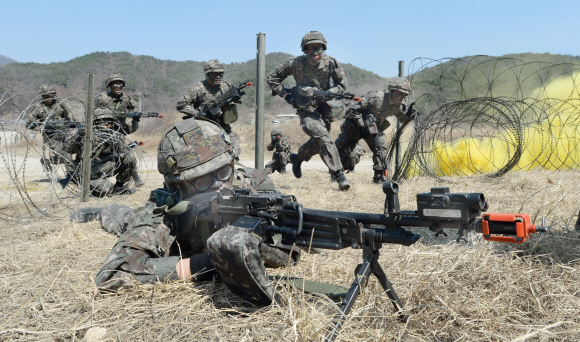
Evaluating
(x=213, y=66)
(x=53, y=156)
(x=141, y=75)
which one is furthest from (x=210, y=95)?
(x=141, y=75)

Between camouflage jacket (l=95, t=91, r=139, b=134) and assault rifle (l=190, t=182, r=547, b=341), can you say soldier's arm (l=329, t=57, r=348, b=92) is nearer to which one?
camouflage jacket (l=95, t=91, r=139, b=134)

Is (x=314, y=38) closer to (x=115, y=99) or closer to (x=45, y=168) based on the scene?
(x=45, y=168)

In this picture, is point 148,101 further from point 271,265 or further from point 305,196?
point 271,265

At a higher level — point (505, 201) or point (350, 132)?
point (350, 132)

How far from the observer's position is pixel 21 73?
58.1 metres

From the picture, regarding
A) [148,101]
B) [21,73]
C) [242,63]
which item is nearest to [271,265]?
[148,101]

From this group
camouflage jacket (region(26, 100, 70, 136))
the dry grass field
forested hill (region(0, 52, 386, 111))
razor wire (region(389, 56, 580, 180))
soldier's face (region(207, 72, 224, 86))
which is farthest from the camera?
forested hill (region(0, 52, 386, 111))

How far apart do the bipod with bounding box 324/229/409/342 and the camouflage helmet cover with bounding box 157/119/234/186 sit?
142 cm

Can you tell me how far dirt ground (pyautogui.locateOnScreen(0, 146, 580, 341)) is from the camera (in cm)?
222

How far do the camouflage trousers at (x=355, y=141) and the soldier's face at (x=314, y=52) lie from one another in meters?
1.41

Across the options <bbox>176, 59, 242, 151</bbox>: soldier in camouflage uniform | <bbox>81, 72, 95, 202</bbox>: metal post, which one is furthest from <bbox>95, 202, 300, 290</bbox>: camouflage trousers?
<bbox>176, 59, 242, 151</bbox>: soldier in camouflage uniform

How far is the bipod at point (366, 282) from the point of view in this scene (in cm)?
206

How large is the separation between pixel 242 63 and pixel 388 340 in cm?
7430

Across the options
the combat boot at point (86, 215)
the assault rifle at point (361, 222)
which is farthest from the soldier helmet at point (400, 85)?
the assault rifle at point (361, 222)
